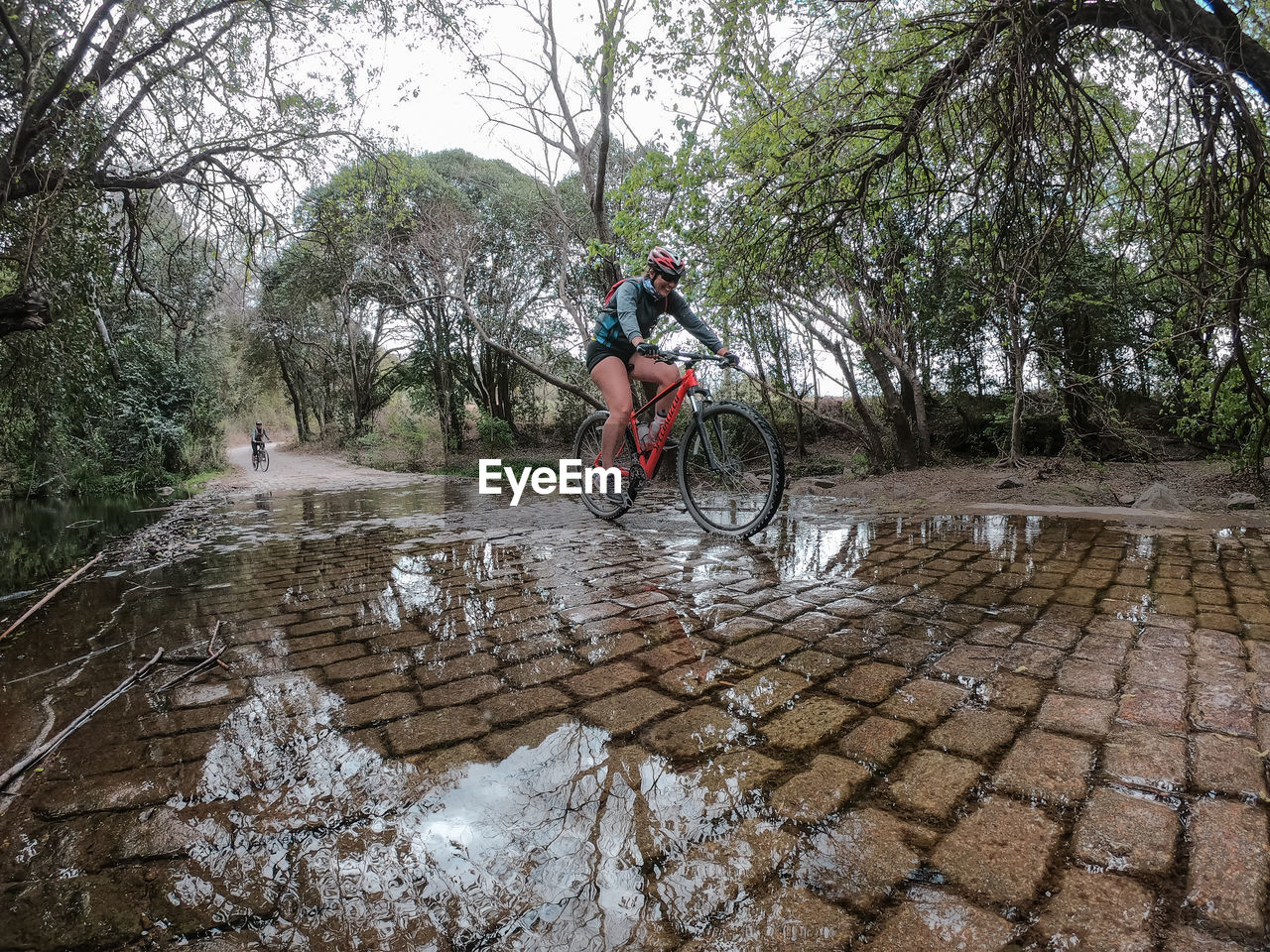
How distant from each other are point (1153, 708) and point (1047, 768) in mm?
561

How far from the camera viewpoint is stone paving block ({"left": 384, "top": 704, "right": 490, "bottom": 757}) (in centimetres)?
183

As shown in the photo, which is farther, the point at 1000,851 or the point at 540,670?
the point at 540,670

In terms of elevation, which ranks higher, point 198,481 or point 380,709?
point 198,481

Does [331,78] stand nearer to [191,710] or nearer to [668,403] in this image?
[668,403]

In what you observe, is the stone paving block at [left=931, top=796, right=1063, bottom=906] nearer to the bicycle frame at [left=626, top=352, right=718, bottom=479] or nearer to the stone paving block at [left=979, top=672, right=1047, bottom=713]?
the stone paving block at [left=979, top=672, right=1047, bottom=713]

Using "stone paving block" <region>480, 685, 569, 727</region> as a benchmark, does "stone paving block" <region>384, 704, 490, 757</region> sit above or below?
below

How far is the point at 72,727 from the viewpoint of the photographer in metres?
1.99

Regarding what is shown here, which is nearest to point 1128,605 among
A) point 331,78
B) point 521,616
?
point 521,616

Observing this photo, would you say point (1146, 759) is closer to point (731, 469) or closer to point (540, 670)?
point (540, 670)

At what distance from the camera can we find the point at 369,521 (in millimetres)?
6691

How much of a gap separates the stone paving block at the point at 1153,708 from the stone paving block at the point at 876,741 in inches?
25.2

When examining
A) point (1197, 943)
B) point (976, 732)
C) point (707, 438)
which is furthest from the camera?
point (707, 438)

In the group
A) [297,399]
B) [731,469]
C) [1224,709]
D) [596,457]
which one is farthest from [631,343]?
[297,399]

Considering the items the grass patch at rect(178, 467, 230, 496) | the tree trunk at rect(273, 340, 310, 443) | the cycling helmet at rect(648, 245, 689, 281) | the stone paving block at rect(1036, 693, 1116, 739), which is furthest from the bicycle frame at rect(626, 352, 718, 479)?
the tree trunk at rect(273, 340, 310, 443)
